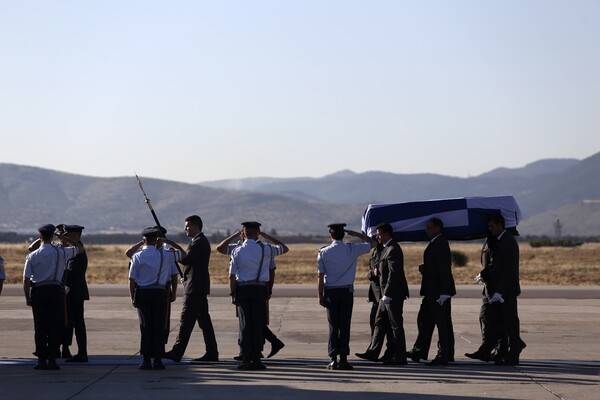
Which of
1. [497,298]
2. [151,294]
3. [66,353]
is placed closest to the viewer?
[151,294]

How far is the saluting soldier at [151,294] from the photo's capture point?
49.1 feet

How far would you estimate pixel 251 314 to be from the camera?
15.3 m

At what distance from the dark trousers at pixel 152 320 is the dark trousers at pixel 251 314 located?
976mm

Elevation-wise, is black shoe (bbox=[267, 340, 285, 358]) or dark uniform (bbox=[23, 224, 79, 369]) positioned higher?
dark uniform (bbox=[23, 224, 79, 369])

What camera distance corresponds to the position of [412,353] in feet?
52.4

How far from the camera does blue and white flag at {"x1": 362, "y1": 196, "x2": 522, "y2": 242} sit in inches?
630

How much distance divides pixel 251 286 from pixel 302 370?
4.00ft

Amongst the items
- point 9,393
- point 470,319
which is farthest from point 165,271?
point 470,319

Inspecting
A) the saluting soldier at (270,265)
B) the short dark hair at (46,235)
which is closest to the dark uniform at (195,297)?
the saluting soldier at (270,265)

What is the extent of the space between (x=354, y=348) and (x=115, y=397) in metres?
6.06

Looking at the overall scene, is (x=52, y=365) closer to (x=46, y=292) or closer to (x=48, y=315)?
(x=48, y=315)

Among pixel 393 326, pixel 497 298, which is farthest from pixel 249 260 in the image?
pixel 497 298

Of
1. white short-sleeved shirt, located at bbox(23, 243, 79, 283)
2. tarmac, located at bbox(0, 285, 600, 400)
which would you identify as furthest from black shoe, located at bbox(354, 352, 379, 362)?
white short-sleeved shirt, located at bbox(23, 243, 79, 283)

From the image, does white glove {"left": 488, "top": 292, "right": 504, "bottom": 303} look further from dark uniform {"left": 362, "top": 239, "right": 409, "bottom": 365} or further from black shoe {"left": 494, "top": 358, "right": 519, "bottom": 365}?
dark uniform {"left": 362, "top": 239, "right": 409, "bottom": 365}
